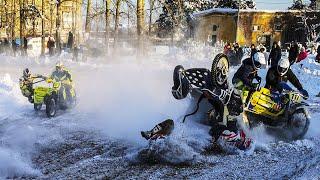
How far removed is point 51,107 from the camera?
13.7m

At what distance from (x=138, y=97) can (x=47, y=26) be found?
52.5 metres

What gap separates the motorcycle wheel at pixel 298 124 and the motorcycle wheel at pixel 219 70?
6.88 feet

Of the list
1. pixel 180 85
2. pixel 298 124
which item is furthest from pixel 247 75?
pixel 180 85

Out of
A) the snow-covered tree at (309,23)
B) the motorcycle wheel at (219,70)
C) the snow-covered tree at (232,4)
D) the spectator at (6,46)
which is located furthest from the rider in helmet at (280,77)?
the snow-covered tree at (232,4)

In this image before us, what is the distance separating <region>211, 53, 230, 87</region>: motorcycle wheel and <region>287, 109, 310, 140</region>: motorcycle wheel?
2097 millimetres

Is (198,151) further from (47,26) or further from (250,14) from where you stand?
(47,26)

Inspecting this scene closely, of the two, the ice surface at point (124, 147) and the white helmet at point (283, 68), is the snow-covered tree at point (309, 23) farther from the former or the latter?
the white helmet at point (283, 68)

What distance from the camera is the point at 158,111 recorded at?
43.6 ft

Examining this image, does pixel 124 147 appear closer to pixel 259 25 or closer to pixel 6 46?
pixel 6 46

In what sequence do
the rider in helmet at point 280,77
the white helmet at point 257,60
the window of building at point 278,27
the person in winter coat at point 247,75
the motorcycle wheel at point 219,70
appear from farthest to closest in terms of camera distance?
the window of building at point 278,27 → the rider in helmet at point 280,77 → the white helmet at point 257,60 → the person in winter coat at point 247,75 → the motorcycle wheel at point 219,70

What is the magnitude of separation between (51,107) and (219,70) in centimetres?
643

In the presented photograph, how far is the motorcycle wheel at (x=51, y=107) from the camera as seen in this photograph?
1360cm

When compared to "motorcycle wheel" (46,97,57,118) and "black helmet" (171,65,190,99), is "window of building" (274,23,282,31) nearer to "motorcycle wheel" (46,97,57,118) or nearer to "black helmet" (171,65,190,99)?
"motorcycle wheel" (46,97,57,118)

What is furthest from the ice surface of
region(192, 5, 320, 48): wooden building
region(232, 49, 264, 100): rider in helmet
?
region(192, 5, 320, 48): wooden building
